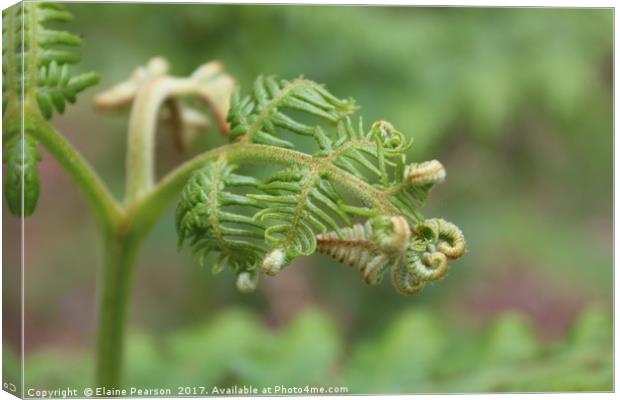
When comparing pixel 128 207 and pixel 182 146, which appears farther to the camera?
pixel 182 146

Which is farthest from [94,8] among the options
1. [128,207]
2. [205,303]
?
[128,207]

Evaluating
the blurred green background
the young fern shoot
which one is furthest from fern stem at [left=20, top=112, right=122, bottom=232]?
the blurred green background

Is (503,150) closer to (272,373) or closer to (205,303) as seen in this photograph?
(205,303)

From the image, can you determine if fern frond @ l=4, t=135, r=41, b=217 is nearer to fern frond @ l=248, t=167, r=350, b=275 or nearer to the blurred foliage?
fern frond @ l=248, t=167, r=350, b=275

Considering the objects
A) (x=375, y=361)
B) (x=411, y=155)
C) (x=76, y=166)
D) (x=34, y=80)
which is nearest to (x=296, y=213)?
(x=76, y=166)

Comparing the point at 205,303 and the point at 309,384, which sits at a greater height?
the point at 205,303

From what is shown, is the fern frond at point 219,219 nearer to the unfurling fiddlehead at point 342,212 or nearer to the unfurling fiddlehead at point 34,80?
the unfurling fiddlehead at point 342,212
